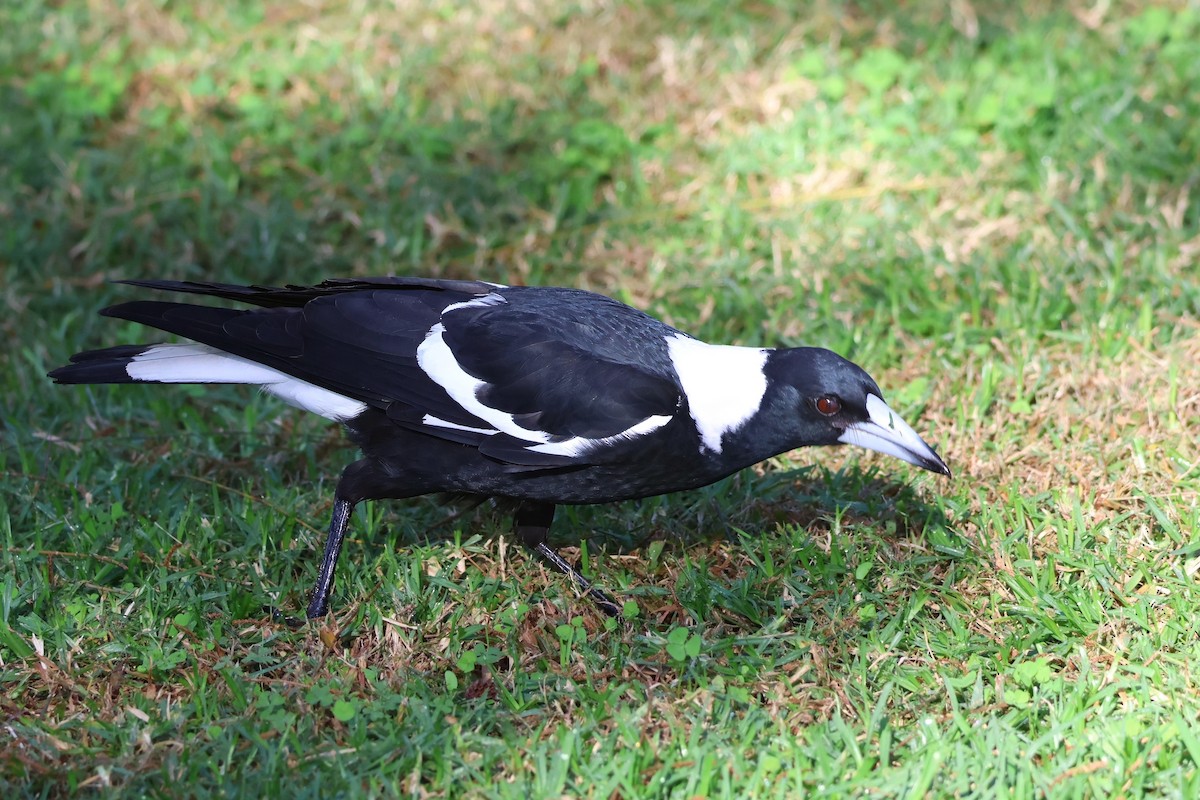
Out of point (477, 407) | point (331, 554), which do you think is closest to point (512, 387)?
point (477, 407)

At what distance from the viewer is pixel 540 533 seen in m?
3.31

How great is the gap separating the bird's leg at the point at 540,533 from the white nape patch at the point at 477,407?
0.32 meters

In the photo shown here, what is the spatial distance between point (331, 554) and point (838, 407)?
1272 mm

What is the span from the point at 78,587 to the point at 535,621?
1.13m

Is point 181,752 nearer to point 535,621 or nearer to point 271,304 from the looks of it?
point 535,621

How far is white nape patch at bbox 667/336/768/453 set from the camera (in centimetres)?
300

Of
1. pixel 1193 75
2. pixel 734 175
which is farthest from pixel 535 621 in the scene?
pixel 1193 75

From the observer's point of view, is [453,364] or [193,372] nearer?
[453,364]

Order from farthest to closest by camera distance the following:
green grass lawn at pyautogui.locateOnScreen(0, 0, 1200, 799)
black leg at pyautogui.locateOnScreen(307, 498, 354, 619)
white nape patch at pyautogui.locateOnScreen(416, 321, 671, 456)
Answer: black leg at pyautogui.locateOnScreen(307, 498, 354, 619), white nape patch at pyautogui.locateOnScreen(416, 321, 671, 456), green grass lawn at pyautogui.locateOnScreen(0, 0, 1200, 799)

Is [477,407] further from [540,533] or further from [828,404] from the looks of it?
[828,404]

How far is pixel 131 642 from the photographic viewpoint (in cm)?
298

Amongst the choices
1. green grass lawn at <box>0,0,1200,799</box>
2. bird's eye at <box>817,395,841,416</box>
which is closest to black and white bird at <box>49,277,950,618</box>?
bird's eye at <box>817,395,841,416</box>

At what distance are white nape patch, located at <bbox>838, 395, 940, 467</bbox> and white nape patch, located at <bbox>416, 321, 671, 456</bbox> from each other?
1.52ft

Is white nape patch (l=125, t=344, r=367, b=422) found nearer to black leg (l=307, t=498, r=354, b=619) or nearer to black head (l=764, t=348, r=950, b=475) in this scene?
black leg (l=307, t=498, r=354, b=619)
